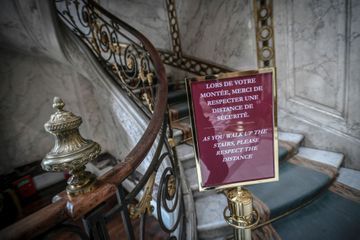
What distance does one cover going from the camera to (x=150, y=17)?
425 cm

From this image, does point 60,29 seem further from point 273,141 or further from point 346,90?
point 346,90

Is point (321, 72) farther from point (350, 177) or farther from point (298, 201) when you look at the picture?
point (298, 201)

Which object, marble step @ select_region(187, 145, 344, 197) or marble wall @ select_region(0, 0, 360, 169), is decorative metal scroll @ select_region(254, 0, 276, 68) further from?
marble step @ select_region(187, 145, 344, 197)

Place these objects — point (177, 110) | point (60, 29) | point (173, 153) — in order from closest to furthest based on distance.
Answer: point (173, 153)
point (60, 29)
point (177, 110)

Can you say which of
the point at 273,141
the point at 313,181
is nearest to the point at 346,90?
the point at 313,181

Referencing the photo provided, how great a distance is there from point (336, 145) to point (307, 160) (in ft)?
1.22

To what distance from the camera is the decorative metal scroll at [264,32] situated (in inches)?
109

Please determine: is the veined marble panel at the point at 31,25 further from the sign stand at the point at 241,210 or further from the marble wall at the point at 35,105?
the sign stand at the point at 241,210

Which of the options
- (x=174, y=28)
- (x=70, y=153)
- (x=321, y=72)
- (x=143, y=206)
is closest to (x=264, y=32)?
(x=321, y=72)

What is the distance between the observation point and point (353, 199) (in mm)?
2049

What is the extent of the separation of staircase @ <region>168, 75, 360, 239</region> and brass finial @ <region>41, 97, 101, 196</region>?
1.25 m

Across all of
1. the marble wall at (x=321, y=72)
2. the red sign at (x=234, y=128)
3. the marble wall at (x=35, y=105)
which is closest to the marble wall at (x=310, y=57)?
the marble wall at (x=321, y=72)

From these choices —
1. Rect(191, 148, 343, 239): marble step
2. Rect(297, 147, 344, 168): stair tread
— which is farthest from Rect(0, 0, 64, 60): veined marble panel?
Rect(297, 147, 344, 168): stair tread

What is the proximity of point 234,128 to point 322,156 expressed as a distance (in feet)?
6.42
